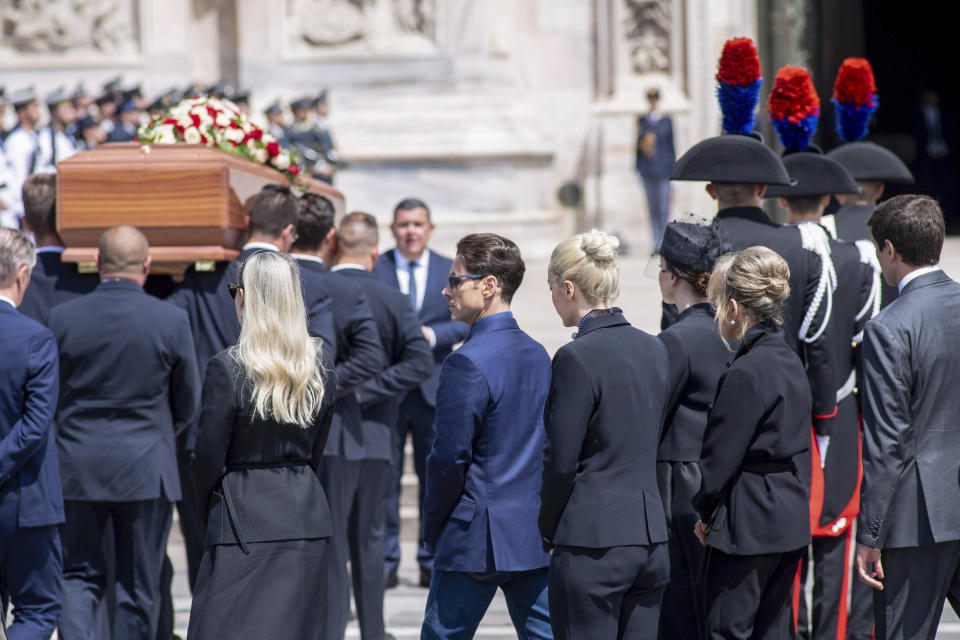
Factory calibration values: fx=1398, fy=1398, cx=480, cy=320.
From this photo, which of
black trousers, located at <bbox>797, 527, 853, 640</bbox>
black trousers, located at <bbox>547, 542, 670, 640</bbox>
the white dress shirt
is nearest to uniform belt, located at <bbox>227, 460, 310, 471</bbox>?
black trousers, located at <bbox>547, 542, 670, 640</bbox>

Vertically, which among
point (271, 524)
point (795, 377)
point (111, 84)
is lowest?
point (271, 524)

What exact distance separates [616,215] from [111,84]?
5.51 meters

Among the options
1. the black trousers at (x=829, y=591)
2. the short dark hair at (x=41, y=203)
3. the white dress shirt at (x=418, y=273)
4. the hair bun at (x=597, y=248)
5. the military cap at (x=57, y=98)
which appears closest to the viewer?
the hair bun at (x=597, y=248)

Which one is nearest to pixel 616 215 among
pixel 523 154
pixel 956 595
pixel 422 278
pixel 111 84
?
pixel 523 154

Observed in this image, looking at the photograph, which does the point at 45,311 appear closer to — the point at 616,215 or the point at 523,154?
the point at 523,154

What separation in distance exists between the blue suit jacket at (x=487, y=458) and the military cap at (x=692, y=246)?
65 cm

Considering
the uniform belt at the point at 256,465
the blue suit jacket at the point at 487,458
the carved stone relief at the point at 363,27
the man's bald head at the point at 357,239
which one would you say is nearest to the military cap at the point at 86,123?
the carved stone relief at the point at 363,27

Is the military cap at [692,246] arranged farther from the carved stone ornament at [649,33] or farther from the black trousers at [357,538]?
the carved stone ornament at [649,33]

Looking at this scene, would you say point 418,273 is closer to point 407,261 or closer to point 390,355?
point 407,261

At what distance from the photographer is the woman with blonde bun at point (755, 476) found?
425cm

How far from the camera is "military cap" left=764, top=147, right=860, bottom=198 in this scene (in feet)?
→ 19.0

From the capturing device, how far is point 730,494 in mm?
4316

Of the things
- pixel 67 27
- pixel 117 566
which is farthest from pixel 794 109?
pixel 67 27

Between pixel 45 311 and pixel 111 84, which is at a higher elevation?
pixel 111 84
